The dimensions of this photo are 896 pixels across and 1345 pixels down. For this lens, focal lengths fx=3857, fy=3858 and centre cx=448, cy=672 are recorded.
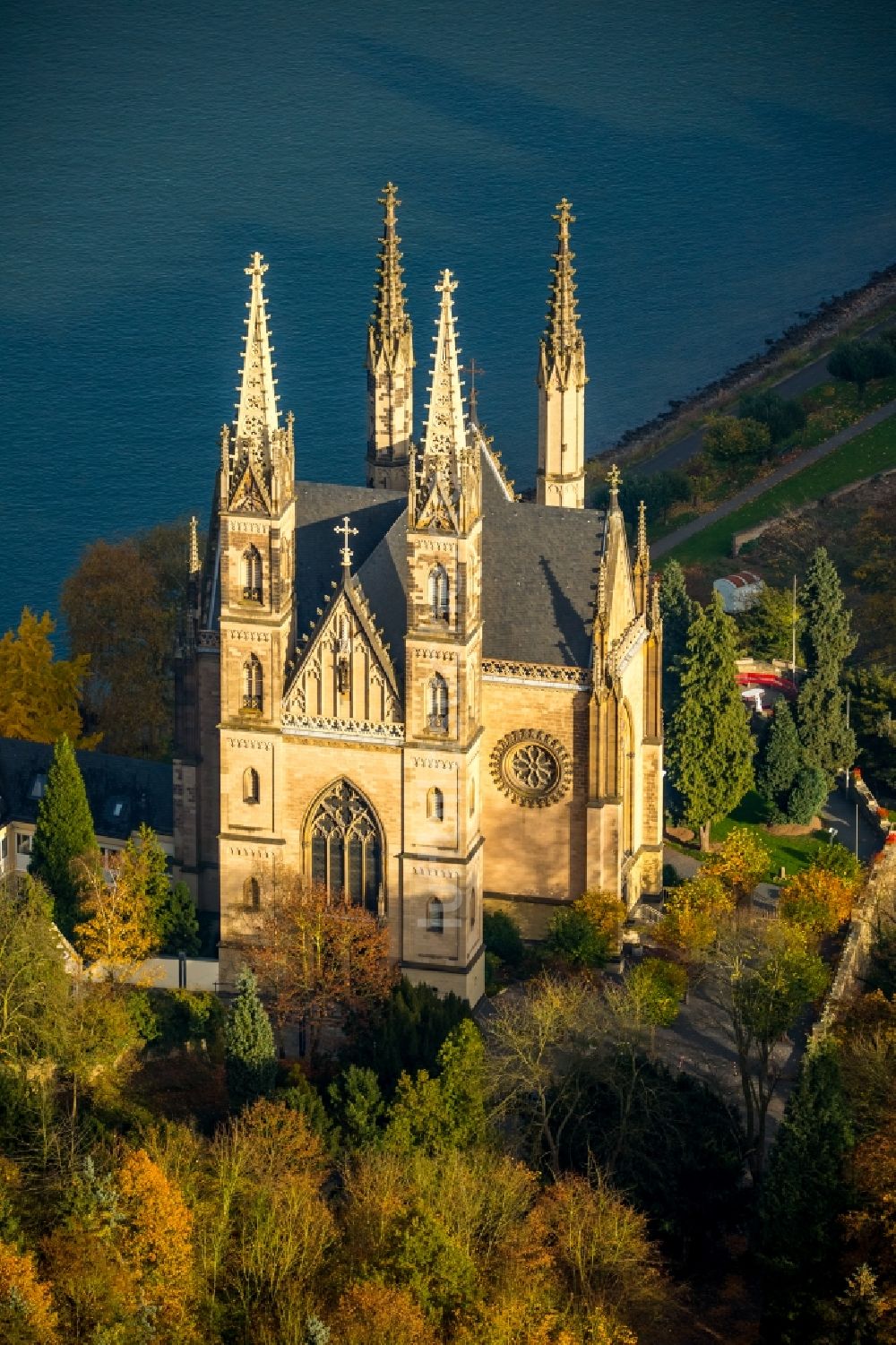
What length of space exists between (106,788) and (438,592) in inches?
742

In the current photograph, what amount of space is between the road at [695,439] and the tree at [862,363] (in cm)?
283

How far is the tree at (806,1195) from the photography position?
4254 inches

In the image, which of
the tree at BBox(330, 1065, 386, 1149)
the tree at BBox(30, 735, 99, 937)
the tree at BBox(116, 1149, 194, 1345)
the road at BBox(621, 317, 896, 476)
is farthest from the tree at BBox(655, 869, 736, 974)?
the road at BBox(621, 317, 896, 476)

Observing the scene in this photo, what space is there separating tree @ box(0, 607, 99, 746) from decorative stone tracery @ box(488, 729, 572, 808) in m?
23.5

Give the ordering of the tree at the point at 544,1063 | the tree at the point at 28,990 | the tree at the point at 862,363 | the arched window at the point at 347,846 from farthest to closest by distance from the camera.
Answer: the tree at the point at 862,363, the arched window at the point at 347,846, the tree at the point at 28,990, the tree at the point at 544,1063

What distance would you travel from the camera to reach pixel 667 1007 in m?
123

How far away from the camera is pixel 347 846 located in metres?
124

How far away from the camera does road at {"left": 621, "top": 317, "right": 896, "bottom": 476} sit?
18225 centimetres

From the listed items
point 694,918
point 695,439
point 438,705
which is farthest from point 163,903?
point 695,439

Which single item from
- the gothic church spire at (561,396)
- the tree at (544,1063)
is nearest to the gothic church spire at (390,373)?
the gothic church spire at (561,396)

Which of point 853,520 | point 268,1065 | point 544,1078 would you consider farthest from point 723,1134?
point 853,520

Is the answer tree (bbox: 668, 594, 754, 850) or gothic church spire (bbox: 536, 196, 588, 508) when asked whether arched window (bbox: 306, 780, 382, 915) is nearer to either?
gothic church spire (bbox: 536, 196, 588, 508)

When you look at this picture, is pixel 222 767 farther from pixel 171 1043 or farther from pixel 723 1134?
pixel 723 1134

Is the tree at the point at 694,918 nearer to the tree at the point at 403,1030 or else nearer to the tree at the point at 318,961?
the tree at the point at 403,1030
